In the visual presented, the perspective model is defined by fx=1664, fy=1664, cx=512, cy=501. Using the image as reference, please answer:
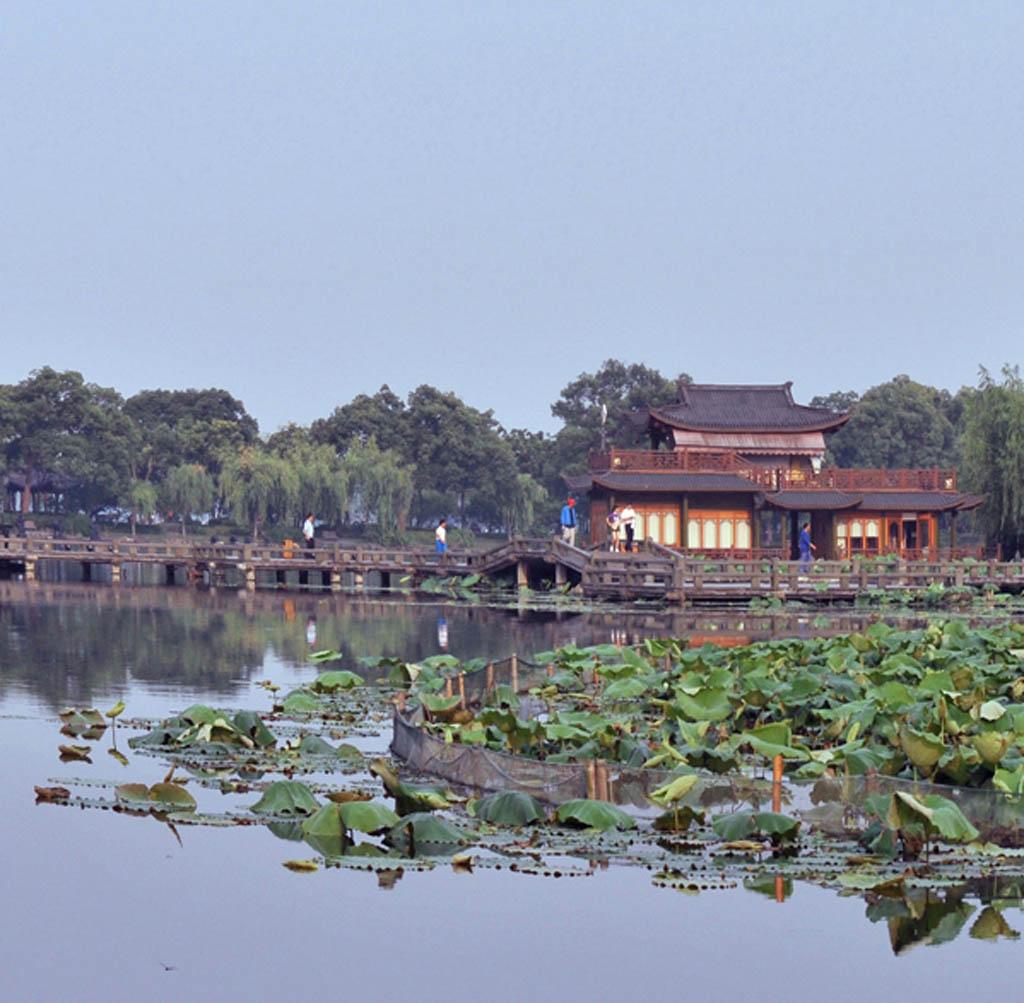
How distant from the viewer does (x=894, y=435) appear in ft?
254

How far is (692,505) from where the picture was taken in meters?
46.2

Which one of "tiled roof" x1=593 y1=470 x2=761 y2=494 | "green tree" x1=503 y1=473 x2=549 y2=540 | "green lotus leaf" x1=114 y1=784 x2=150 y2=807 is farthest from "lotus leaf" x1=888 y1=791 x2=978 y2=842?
"green tree" x1=503 y1=473 x2=549 y2=540

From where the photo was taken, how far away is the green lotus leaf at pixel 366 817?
11.5 metres

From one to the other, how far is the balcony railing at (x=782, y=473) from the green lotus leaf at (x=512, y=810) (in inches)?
1351

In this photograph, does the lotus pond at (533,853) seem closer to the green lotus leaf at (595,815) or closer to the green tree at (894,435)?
the green lotus leaf at (595,815)

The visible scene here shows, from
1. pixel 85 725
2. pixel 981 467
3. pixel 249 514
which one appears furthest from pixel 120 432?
pixel 85 725

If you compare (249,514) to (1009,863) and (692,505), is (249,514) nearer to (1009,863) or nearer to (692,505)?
(692,505)

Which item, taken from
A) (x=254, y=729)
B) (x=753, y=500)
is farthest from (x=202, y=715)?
(x=753, y=500)

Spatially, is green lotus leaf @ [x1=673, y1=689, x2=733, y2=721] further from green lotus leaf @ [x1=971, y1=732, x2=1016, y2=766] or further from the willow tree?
the willow tree

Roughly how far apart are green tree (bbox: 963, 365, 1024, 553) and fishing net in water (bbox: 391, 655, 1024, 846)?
34469 millimetres

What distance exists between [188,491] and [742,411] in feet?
101

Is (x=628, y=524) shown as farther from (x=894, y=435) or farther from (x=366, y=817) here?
(x=894, y=435)

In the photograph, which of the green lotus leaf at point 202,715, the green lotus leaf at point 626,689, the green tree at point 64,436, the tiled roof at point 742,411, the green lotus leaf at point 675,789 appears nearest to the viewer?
the green lotus leaf at point 675,789

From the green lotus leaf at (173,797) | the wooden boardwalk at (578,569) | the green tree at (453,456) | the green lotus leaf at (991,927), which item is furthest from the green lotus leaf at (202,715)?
the green tree at (453,456)
